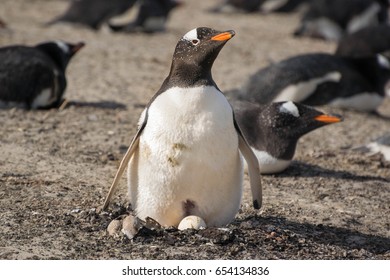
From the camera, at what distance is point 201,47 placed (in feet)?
15.8

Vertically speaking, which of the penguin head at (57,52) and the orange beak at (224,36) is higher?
the orange beak at (224,36)

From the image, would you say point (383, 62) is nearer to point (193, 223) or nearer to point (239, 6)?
point (193, 223)

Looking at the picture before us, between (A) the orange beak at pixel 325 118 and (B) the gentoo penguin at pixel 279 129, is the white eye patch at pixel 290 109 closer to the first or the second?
(B) the gentoo penguin at pixel 279 129

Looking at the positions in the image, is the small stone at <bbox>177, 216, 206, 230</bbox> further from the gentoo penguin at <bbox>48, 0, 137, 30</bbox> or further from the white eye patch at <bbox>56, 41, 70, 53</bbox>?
the gentoo penguin at <bbox>48, 0, 137, 30</bbox>

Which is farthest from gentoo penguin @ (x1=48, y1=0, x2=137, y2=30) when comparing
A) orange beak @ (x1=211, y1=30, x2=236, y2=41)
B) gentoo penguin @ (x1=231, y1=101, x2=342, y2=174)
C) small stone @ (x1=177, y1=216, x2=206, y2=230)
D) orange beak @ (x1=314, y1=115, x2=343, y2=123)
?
small stone @ (x1=177, y1=216, x2=206, y2=230)

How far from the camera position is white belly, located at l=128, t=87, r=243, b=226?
15.4 feet

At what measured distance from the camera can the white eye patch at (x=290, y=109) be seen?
6703 millimetres

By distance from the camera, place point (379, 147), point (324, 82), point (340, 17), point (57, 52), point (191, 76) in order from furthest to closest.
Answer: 1. point (340, 17)
2. point (324, 82)
3. point (57, 52)
4. point (379, 147)
5. point (191, 76)

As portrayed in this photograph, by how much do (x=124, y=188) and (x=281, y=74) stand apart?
11.6 ft

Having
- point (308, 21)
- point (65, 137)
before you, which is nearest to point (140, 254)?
point (65, 137)

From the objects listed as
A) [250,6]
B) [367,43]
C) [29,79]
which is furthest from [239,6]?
[29,79]

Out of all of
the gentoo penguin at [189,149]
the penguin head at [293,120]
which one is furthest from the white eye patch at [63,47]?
the gentoo penguin at [189,149]

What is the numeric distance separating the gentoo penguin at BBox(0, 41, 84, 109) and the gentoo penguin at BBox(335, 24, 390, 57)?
4.27 metres

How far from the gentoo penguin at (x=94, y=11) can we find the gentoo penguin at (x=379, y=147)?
21.6 ft
